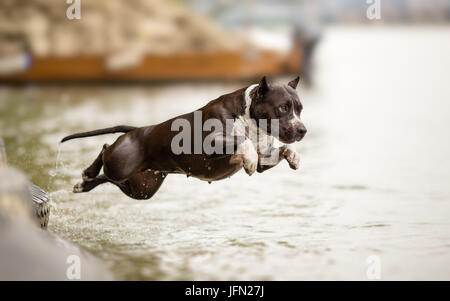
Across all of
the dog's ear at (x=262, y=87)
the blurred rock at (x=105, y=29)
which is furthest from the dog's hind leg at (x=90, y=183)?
the blurred rock at (x=105, y=29)

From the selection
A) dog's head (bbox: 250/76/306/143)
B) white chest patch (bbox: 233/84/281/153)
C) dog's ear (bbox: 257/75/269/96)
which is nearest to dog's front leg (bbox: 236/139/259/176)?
white chest patch (bbox: 233/84/281/153)

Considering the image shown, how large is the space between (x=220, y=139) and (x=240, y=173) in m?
3.97

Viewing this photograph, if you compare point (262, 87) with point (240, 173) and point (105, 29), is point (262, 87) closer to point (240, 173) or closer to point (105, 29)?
point (240, 173)

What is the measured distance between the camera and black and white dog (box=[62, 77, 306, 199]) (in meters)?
5.38

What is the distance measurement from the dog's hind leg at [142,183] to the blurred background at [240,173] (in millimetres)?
358

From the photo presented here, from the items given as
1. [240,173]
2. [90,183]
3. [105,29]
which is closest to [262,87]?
[90,183]

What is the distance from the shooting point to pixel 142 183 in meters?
6.14

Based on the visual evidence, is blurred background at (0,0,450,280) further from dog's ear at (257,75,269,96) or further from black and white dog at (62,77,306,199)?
dog's ear at (257,75,269,96)

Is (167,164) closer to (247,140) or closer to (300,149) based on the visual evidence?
(247,140)

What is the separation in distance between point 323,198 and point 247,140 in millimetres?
2588

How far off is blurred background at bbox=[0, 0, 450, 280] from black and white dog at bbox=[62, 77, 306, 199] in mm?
622

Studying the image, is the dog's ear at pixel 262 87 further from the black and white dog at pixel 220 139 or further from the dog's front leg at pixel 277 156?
the dog's front leg at pixel 277 156

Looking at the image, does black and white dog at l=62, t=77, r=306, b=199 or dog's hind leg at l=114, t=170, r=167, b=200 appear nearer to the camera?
black and white dog at l=62, t=77, r=306, b=199

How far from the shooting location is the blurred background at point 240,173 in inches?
222
